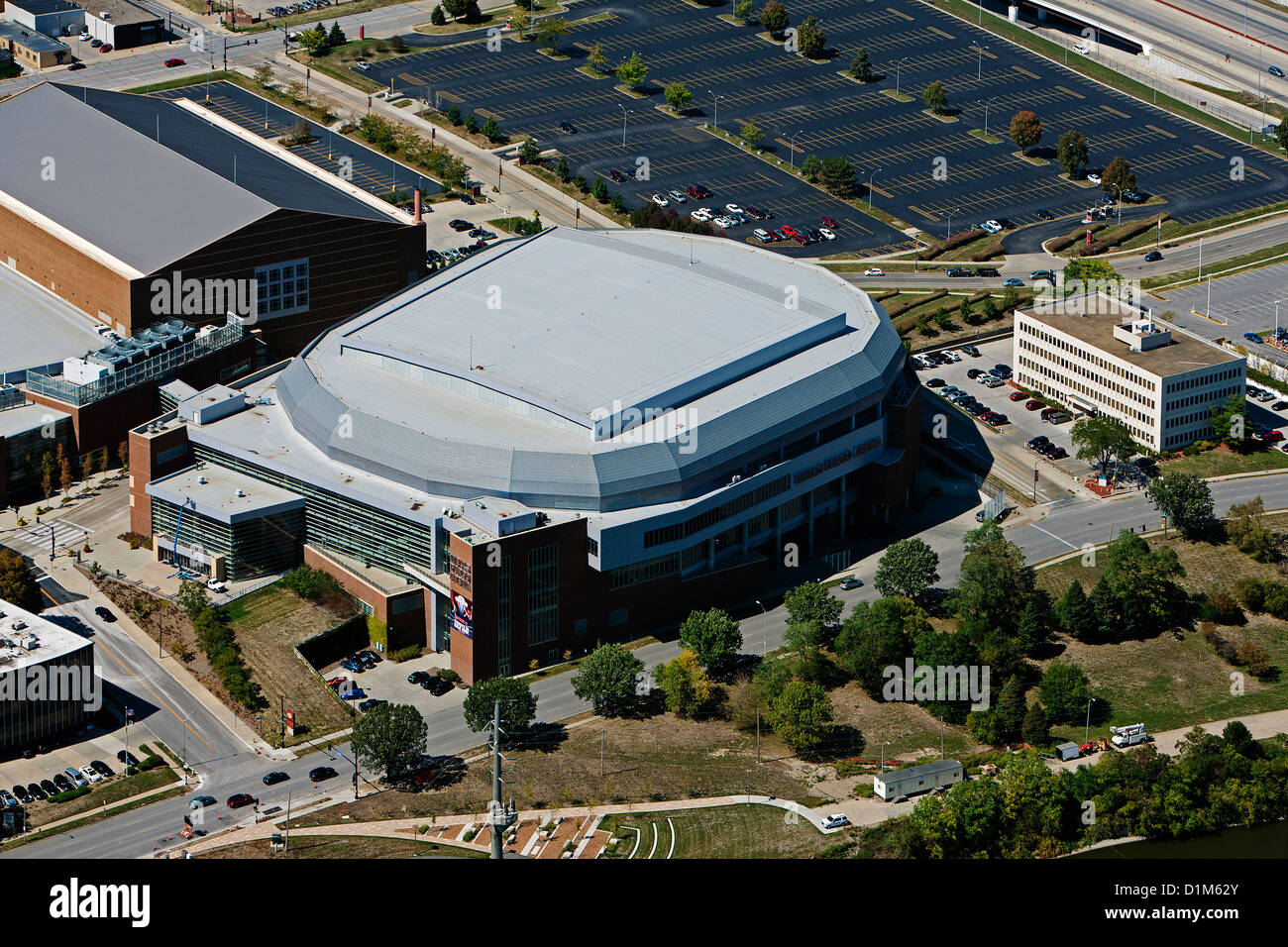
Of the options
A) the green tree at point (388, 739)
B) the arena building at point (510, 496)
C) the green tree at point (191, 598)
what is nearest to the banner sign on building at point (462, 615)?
the arena building at point (510, 496)

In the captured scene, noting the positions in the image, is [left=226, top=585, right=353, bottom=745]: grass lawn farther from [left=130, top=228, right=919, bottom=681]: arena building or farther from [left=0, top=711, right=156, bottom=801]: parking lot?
[left=0, top=711, right=156, bottom=801]: parking lot

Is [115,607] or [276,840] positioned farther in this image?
→ [115,607]

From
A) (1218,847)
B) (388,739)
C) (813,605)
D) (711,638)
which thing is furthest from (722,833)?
(1218,847)

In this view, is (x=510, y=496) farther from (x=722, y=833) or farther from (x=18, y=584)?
(x=18, y=584)

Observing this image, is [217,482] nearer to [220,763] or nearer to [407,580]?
[407,580]

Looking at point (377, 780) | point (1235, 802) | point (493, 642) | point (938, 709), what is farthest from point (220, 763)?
point (1235, 802)
